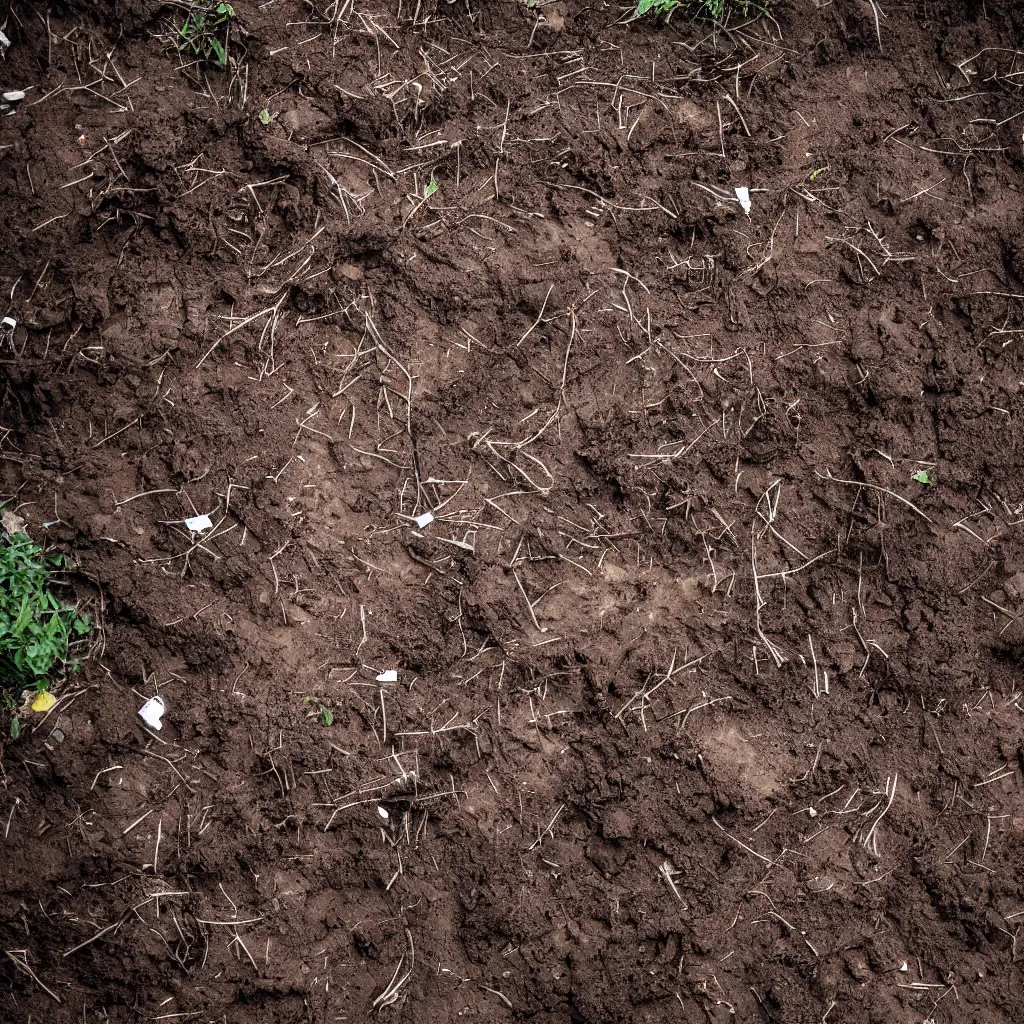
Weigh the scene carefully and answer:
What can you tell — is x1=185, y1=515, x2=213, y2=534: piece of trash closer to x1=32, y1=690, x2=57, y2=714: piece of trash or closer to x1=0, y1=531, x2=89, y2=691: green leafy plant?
x1=0, y1=531, x2=89, y2=691: green leafy plant

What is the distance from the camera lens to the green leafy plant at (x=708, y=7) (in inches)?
125

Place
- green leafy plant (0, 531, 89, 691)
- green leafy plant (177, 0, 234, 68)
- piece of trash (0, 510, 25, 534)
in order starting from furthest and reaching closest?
green leafy plant (177, 0, 234, 68)
piece of trash (0, 510, 25, 534)
green leafy plant (0, 531, 89, 691)

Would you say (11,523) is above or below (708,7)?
below

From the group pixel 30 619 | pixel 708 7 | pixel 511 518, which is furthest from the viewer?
pixel 708 7

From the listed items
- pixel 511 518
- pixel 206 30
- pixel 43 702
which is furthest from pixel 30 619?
pixel 206 30

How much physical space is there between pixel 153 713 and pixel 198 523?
1.87 ft

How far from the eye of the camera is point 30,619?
8.75ft

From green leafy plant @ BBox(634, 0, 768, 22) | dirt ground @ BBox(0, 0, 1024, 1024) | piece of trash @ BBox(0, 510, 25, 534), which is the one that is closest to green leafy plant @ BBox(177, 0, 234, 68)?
dirt ground @ BBox(0, 0, 1024, 1024)

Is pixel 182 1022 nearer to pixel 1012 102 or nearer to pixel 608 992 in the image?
pixel 608 992

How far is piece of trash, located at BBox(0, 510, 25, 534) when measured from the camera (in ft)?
9.07

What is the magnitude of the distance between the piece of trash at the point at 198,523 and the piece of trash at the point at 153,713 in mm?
512

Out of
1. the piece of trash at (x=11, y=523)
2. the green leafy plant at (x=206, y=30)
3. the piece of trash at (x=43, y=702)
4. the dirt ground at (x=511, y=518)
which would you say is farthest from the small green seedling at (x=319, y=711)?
the green leafy plant at (x=206, y=30)

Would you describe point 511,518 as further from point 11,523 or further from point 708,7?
point 708,7

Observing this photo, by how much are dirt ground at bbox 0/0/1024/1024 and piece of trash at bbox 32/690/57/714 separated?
0.05 meters
